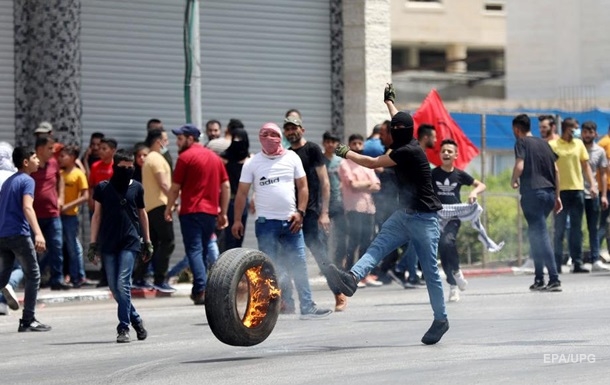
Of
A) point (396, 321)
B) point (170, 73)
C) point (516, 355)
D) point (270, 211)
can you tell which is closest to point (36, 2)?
point (170, 73)

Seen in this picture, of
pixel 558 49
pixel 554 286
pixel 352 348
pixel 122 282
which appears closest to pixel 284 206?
pixel 122 282

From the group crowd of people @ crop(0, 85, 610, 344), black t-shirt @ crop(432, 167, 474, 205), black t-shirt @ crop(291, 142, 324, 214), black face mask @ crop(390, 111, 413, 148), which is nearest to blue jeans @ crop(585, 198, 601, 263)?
crowd of people @ crop(0, 85, 610, 344)

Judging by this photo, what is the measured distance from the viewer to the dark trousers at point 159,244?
19062 mm

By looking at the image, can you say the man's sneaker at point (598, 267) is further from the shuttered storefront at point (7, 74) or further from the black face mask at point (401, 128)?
the black face mask at point (401, 128)

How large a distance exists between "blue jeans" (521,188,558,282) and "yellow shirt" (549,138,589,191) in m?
3.34

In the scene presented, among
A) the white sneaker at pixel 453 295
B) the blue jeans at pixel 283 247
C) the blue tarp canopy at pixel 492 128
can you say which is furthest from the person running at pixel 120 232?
the blue tarp canopy at pixel 492 128

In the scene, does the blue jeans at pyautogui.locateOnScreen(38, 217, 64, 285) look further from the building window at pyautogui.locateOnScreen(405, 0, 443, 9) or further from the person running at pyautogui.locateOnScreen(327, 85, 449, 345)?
the building window at pyautogui.locateOnScreen(405, 0, 443, 9)

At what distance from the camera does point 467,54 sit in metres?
75.9

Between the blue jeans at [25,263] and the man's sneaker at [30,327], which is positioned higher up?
the blue jeans at [25,263]

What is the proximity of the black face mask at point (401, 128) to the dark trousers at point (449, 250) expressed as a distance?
161 inches

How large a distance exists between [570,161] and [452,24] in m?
53.5

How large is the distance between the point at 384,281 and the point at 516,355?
9.31 meters

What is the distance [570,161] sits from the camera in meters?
21.4

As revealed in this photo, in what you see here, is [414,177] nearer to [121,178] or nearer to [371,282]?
[121,178]
